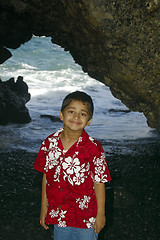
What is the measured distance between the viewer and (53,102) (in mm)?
12102

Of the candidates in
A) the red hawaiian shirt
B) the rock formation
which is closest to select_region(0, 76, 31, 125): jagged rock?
the rock formation

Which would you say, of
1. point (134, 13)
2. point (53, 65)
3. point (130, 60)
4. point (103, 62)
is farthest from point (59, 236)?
point (53, 65)

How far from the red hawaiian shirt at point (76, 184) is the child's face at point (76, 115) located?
5.8 inches

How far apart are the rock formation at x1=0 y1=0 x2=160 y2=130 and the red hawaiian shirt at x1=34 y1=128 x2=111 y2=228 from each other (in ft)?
4.82

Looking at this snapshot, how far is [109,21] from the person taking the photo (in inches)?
102

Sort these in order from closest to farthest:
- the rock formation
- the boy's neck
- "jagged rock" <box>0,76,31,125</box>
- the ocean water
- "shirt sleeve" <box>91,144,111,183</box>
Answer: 1. "shirt sleeve" <box>91,144,111,183</box>
2. the boy's neck
3. the rock formation
4. the ocean water
5. "jagged rock" <box>0,76,31,125</box>

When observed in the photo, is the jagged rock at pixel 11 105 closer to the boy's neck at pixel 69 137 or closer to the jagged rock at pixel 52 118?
the jagged rock at pixel 52 118

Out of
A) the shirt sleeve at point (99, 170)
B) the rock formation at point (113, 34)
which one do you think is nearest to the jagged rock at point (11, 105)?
the rock formation at point (113, 34)

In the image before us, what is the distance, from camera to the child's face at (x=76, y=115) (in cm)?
173

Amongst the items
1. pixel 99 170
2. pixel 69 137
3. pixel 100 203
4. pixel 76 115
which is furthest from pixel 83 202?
pixel 76 115

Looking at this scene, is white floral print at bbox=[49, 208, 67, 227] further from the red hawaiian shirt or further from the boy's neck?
the boy's neck

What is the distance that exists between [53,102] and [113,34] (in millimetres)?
9598

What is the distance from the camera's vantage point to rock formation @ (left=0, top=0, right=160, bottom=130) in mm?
2488

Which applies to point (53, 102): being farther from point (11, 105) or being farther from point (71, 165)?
point (71, 165)
